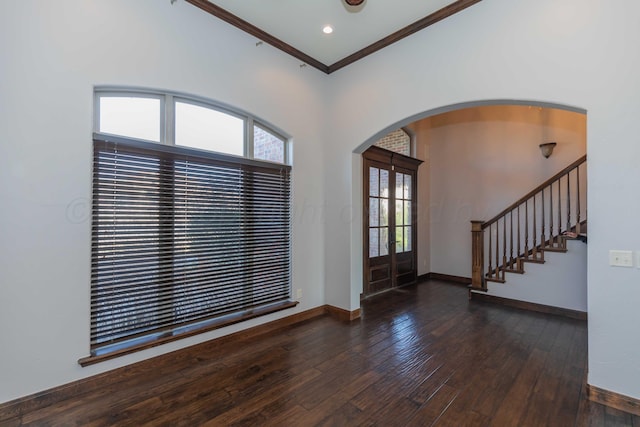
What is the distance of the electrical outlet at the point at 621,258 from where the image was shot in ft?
6.74

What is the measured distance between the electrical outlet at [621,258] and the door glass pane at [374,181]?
10.7ft

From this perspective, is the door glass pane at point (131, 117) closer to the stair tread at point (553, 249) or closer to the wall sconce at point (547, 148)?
the stair tread at point (553, 249)

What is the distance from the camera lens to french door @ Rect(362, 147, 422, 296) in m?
5.00

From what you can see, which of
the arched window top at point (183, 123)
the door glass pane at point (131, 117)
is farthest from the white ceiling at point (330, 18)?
the door glass pane at point (131, 117)

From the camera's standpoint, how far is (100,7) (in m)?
2.34

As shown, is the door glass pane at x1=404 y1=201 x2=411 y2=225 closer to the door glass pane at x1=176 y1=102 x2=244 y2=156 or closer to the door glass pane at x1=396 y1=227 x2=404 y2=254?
the door glass pane at x1=396 y1=227 x2=404 y2=254

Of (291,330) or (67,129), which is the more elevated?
(67,129)

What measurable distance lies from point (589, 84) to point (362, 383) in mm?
3019

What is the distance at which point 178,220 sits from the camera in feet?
9.04

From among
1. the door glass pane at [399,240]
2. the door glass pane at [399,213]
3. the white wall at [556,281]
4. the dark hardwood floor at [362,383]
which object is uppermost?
the door glass pane at [399,213]

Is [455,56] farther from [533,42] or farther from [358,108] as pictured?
[358,108]

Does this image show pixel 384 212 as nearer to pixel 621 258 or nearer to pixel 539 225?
pixel 539 225

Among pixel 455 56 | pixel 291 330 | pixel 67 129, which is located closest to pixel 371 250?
pixel 291 330

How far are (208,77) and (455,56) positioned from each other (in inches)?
102
